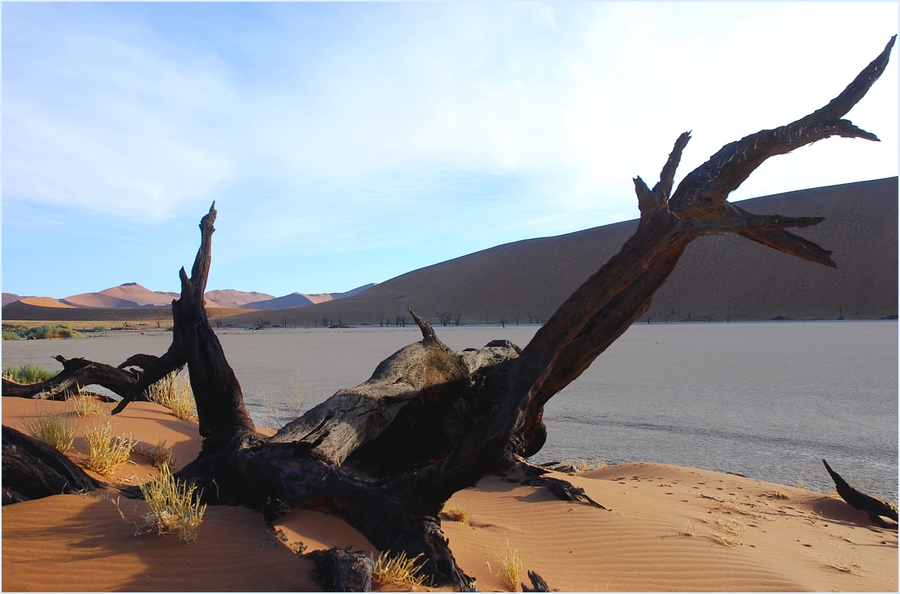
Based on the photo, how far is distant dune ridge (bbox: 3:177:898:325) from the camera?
73312 mm

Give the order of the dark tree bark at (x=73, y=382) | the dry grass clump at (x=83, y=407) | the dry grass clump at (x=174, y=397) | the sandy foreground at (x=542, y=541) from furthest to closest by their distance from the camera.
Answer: the dry grass clump at (x=174, y=397)
the dark tree bark at (x=73, y=382)
the dry grass clump at (x=83, y=407)
the sandy foreground at (x=542, y=541)

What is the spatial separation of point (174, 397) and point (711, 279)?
8493 centimetres

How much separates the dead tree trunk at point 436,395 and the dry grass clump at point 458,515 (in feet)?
2.16

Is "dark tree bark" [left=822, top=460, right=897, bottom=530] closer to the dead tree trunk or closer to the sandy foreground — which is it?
the sandy foreground

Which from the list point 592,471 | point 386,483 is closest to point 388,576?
point 386,483

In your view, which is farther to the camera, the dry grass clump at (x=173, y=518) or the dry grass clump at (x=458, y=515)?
the dry grass clump at (x=458, y=515)

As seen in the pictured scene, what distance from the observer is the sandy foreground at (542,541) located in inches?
134

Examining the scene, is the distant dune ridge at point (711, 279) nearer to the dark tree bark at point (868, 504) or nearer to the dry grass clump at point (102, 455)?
the dark tree bark at point (868, 504)

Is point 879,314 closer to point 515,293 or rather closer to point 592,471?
point 515,293

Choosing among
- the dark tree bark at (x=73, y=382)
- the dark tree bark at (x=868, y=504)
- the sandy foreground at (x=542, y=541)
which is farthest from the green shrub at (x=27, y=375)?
the dark tree bark at (x=868, y=504)

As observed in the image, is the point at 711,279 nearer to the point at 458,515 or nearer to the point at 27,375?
the point at 27,375

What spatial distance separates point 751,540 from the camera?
4988 millimetres

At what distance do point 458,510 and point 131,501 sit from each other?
2.51m

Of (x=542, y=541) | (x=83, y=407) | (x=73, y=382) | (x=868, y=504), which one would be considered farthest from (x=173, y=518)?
(x=868, y=504)
